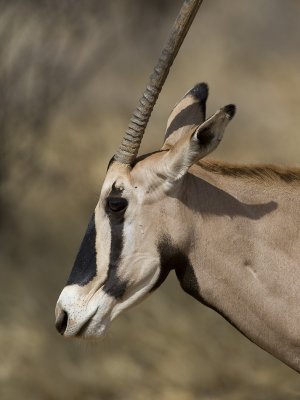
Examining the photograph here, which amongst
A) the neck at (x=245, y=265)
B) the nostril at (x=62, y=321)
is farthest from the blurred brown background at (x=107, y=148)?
the neck at (x=245, y=265)

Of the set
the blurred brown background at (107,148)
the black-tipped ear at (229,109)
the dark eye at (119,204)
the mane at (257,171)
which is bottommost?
the blurred brown background at (107,148)

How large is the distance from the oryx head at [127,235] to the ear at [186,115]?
233 millimetres

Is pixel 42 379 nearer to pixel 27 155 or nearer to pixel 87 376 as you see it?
pixel 87 376

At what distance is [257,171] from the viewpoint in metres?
6.49

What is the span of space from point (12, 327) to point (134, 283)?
4102 mm

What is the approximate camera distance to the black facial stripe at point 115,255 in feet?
20.6

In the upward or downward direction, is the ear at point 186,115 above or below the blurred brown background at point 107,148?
above

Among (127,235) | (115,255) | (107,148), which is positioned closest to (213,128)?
(127,235)

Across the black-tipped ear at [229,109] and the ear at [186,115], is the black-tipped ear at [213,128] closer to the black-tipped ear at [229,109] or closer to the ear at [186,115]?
the black-tipped ear at [229,109]

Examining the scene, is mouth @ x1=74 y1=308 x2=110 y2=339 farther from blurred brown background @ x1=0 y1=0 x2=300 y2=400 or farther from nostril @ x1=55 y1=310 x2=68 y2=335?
blurred brown background @ x1=0 y1=0 x2=300 y2=400

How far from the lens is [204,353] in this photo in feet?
33.1

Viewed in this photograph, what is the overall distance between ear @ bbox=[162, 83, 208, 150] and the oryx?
0.32 meters

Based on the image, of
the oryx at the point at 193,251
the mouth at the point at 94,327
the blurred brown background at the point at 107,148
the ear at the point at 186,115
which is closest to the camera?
the oryx at the point at 193,251

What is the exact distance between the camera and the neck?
20.5 feet
